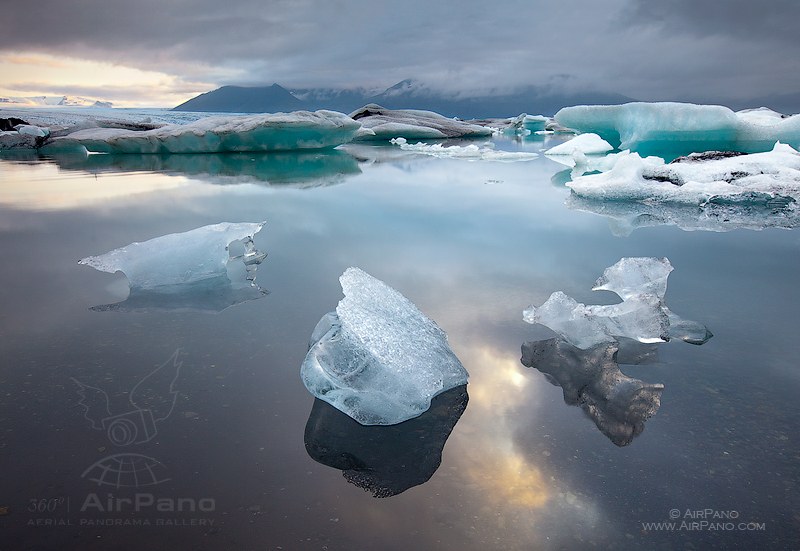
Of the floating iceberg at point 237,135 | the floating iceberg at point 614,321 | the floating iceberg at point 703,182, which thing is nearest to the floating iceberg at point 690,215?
the floating iceberg at point 703,182

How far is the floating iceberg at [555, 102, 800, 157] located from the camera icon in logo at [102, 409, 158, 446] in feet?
32.8

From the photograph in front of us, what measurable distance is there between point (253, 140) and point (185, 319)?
11.2m

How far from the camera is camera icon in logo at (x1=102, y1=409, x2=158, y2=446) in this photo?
1.33 m

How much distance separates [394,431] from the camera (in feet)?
4.68

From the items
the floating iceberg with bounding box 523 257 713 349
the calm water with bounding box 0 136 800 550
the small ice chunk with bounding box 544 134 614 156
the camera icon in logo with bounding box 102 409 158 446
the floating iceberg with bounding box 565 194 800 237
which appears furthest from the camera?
the small ice chunk with bounding box 544 134 614 156

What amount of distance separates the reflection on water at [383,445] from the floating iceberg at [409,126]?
20.0 meters

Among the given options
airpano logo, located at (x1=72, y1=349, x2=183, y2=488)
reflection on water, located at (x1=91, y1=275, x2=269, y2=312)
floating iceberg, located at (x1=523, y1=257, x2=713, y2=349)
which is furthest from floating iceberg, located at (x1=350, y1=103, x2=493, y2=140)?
airpano logo, located at (x1=72, y1=349, x2=183, y2=488)

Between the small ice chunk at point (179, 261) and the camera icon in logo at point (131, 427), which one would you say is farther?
the small ice chunk at point (179, 261)

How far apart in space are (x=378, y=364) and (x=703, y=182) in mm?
5779

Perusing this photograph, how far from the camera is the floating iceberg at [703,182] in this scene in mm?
5473

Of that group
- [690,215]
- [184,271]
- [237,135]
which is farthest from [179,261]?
[237,135]

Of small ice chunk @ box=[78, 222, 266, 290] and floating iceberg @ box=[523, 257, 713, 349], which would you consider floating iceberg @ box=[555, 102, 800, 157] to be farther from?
small ice chunk @ box=[78, 222, 266, 290]

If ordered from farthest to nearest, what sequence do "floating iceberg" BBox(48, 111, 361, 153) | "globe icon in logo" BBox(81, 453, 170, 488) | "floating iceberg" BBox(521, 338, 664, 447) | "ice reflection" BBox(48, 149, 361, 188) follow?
"floating iceberg" BBox(48, 111, 361, 153) < "ice reflection" BBox(48, 149, 361, 188) < "floating iceberg" BBox(521, 338, 664, 447) < "globe icon in logo" BBox(81, 453, 170, 488)

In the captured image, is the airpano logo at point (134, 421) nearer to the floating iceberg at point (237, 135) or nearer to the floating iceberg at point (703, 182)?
the floating iceberg at point (703, 182)
